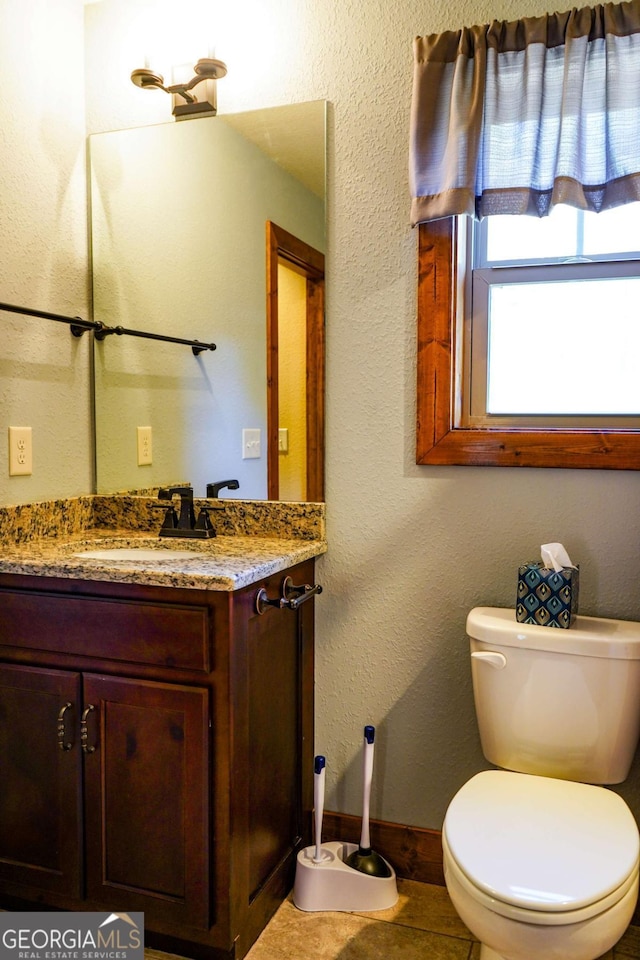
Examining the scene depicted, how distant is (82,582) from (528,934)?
3.65 ft

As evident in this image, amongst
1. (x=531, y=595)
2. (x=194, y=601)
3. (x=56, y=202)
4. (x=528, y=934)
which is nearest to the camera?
(x=528, y=934)

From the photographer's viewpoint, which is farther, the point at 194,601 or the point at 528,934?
the point at 194,601

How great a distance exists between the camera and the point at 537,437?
186 cm

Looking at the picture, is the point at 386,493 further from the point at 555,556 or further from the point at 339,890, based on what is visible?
the point at 339,890

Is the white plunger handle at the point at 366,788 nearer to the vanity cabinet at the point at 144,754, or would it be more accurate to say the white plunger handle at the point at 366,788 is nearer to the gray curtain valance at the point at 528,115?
the vanity cabinet at the point at 144,754

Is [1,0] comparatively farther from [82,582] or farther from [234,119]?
[82,582]

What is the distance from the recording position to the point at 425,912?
188cm

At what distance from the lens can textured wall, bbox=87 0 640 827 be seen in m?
1.89

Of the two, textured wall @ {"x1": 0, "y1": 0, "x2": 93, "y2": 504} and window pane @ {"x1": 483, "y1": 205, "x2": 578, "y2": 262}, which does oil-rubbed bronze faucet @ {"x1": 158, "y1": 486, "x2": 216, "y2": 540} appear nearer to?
textured wall @ {"x1": 0, "y1": 0, "x2": 93, "y2": 504}

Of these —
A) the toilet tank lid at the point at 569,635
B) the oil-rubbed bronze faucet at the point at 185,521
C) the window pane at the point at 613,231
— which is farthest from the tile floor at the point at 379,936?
the window pane at the point at 613,231

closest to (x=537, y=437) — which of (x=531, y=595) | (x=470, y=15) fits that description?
(x=531, y=595)

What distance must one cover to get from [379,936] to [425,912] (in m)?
0.16

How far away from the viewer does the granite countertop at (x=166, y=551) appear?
160 centimetres

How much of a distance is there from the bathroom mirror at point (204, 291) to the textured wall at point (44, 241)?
70 mm
